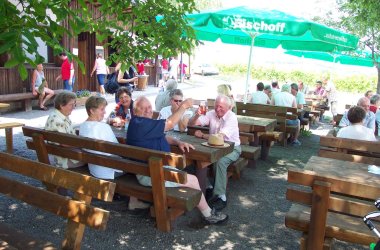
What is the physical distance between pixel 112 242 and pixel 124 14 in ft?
9.02

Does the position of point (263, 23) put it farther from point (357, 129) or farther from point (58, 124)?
point (58, 124)

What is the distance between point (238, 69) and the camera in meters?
41.9

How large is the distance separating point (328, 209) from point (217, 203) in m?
1.94

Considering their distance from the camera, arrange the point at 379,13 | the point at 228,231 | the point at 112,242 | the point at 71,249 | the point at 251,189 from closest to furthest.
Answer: the point at 71,249
the point at 112,242
the point at 228,231
the point at 251,189
the point at 379,13

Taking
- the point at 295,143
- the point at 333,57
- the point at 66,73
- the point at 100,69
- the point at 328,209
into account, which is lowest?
the point at 295,143

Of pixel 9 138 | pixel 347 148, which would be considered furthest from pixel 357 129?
pixel 9 138

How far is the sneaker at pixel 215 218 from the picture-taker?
3920 mm

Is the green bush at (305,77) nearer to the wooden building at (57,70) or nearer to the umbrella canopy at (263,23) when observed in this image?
the wooden building at (57,70)

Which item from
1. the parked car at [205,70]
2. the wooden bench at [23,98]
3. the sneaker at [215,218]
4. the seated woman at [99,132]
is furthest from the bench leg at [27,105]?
the parked car at [205,70]

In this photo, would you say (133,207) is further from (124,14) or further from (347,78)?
(347,78)

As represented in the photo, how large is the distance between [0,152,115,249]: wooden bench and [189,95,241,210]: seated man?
7.58ft

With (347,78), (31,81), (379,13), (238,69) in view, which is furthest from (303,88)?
(238,69)

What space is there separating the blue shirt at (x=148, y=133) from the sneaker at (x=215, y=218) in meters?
0.92

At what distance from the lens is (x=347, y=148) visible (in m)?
4.40
